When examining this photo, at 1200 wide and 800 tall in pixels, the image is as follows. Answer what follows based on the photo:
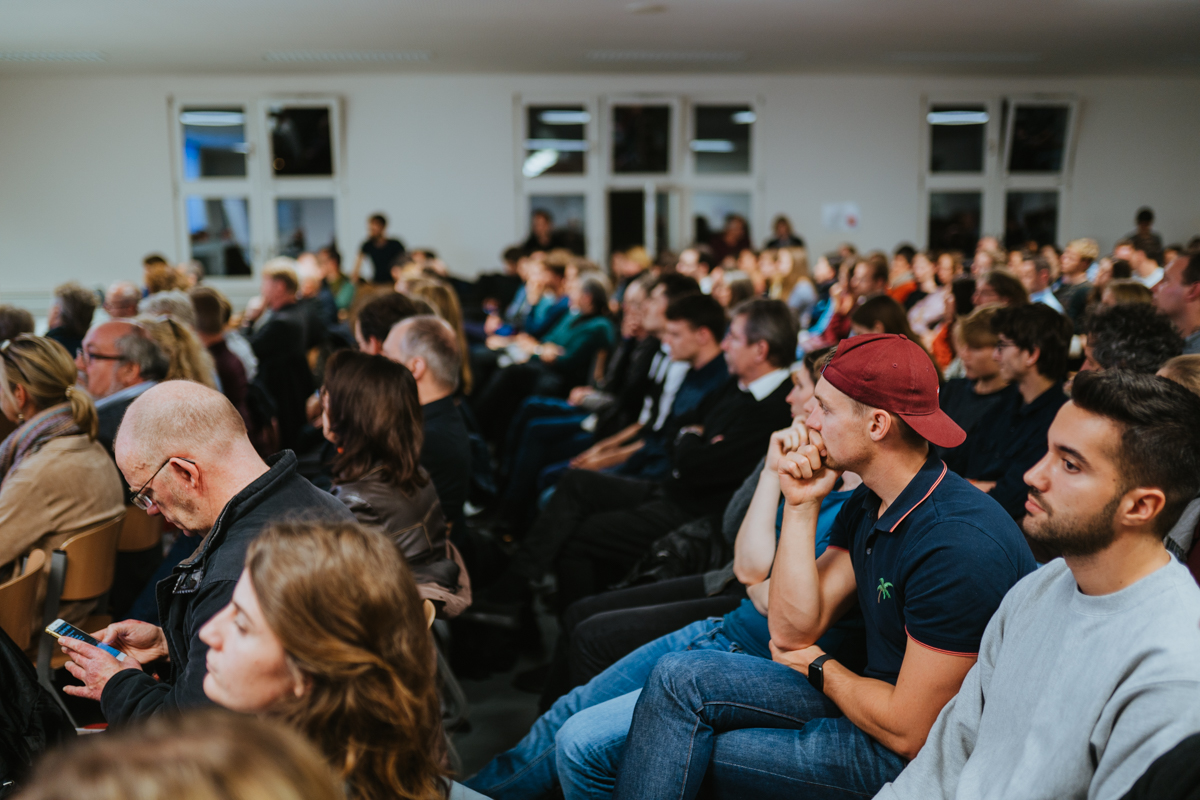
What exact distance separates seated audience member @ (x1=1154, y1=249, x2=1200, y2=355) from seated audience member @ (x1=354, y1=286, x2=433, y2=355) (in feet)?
9.67

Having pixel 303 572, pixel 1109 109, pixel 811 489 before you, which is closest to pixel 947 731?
pixel 811 489

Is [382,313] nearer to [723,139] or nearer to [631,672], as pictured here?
[631,672]

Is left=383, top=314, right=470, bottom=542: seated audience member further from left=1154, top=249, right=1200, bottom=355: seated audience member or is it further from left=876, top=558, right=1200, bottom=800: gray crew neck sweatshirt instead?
left=1154, top=249, right=1200, bottom=355: seated audience member

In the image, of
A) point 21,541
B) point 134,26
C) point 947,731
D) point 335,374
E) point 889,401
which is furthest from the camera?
point 134,26

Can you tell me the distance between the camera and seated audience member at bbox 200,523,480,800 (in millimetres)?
1082

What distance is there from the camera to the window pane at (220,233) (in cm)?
1173

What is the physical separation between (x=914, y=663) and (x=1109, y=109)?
13384 mm

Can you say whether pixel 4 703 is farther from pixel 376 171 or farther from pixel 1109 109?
pixel 1109 109

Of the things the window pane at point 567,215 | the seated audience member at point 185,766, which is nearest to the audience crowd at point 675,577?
the seated audience member at point 185,766

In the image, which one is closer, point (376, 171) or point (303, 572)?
point (303, 572)

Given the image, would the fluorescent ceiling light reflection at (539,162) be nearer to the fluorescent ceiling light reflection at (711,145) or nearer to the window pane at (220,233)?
the fluorescent ceiling light reflection at (711,145)

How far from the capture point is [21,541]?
245cm

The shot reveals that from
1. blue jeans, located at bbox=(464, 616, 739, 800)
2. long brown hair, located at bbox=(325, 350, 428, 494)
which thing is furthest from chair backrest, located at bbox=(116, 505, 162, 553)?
blue jeans, located at bbox=(464, 616, 739, 800)

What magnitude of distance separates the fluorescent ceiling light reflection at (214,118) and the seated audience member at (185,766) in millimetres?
12298
